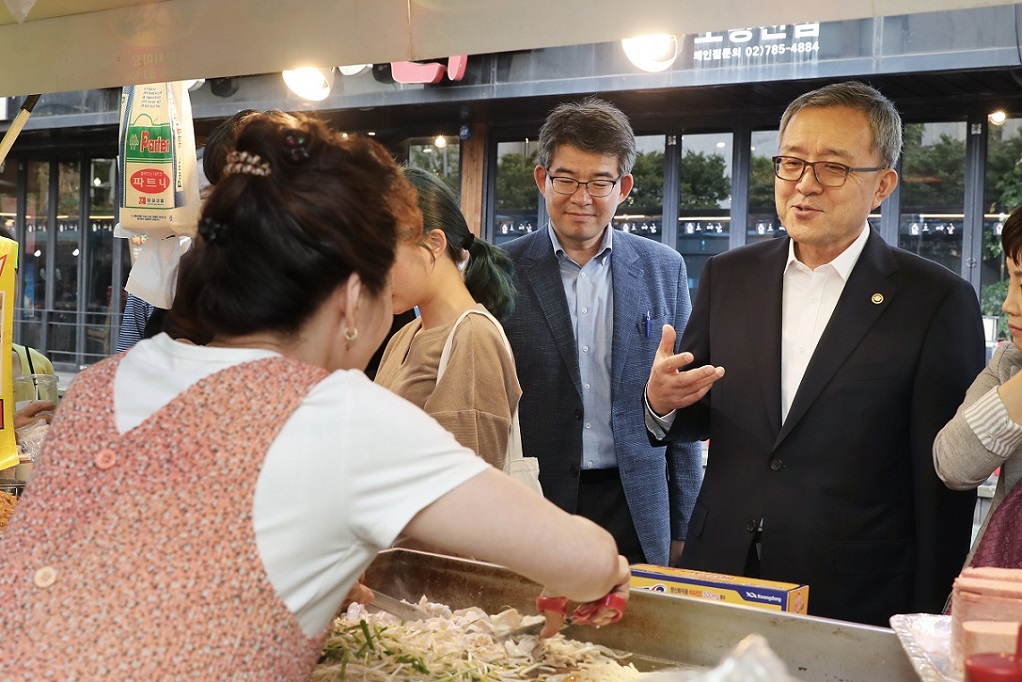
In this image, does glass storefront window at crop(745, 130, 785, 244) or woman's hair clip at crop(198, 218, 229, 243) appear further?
glass storefront window at crop(745, 130, 785, 244)

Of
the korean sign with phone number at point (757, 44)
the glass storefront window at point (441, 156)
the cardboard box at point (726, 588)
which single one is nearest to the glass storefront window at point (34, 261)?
the glass storefront window at point (441, 156)

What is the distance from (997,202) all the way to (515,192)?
3.91 metres

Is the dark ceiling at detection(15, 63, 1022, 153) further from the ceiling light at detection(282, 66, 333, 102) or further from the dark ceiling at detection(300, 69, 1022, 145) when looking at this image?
the ceiling light at detection(282, 66, 333, 102)

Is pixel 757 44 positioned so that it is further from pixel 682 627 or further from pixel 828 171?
pixel 682 627

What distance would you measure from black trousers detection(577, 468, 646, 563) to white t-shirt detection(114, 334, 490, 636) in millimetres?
1879

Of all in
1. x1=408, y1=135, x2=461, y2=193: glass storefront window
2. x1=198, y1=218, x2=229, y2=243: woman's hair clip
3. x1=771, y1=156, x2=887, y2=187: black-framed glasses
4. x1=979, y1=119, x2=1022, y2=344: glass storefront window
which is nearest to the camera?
x1=198, y1=218, x2=229, y2=243: woman's hair clip

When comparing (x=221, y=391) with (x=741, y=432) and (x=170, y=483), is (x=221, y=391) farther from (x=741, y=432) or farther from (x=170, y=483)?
(x=741, y=432)

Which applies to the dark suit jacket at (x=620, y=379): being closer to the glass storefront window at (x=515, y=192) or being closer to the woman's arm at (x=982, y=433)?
the woman's arm at (x=982, y=433)

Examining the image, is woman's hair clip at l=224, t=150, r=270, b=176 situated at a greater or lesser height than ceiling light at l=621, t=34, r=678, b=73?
lesser

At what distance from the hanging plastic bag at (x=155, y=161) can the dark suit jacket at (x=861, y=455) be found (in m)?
1.55

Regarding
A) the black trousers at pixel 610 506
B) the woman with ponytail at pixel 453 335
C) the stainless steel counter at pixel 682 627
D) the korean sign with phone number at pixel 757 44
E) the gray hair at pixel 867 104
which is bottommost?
the black trousers at pixel 610 506

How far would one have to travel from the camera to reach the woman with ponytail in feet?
7.16

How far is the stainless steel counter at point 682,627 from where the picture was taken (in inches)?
58.5

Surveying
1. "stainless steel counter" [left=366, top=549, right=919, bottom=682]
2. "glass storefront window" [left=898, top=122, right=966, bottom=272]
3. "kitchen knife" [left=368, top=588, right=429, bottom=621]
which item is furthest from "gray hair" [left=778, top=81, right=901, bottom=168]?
"glass storefront window" [left=898, top=122, right=966, bottom=272]
